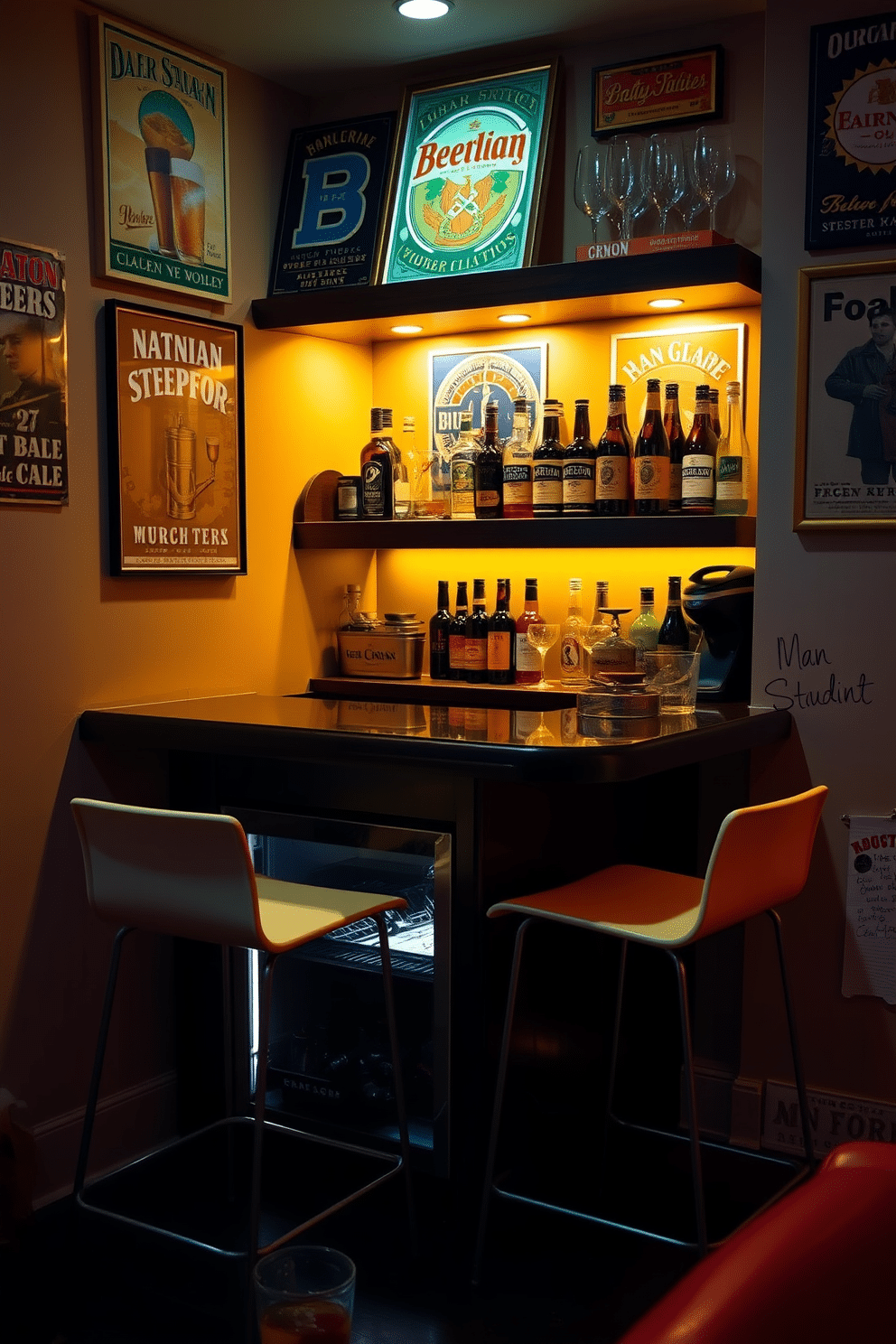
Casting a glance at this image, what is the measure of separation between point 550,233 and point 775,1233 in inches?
108

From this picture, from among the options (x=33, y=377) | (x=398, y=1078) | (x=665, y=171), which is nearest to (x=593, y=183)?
(x=665, y=171)

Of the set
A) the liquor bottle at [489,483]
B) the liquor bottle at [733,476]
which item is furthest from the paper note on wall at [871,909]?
the liquor bottle at [489,483]

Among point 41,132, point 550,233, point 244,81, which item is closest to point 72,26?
point 41,132

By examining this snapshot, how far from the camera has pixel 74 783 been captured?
9.16 ft

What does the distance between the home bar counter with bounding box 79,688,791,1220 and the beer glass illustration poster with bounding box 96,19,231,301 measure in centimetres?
101

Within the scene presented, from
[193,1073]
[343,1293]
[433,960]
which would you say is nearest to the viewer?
[343,1293]

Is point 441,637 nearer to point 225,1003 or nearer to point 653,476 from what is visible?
point 653,476

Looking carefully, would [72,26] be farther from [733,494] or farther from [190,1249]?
[190,1249]

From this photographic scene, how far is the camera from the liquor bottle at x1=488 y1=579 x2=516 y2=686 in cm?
330

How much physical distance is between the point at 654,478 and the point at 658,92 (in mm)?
938

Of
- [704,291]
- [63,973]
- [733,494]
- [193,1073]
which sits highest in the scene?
[704,291]

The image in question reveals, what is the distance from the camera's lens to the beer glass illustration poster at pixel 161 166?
2.80m

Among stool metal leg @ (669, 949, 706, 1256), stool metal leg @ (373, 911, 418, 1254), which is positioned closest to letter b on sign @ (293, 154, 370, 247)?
stool metal leg @ (373, 911, 418, 1254)

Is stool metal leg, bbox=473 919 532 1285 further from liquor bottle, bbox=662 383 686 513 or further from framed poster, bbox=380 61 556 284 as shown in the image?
framed poster, bbox=380 61 556 284
